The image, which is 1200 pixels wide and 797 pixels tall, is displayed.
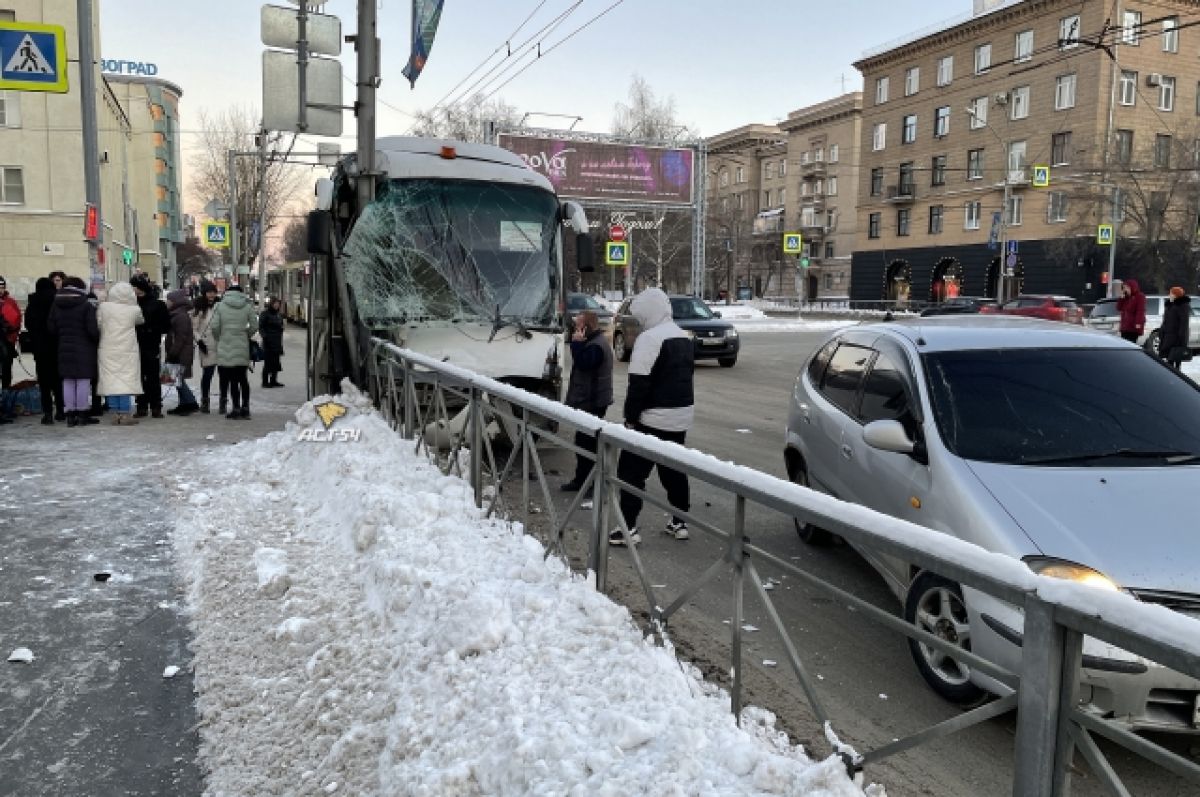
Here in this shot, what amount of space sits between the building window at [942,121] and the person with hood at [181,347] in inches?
2018

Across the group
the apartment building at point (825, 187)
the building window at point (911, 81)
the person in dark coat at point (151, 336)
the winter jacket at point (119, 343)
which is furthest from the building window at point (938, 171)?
the winter jacket at point (119, 343)

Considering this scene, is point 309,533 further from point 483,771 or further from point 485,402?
point 483,771

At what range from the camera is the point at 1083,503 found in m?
3.61

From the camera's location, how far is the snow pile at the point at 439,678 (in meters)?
2.80

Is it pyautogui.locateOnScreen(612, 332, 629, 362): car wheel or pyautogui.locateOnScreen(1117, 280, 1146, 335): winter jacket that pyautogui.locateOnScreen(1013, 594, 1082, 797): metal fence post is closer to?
pyautogui.locateOnScreen(1117, 280, 1146, 335): winter jacket

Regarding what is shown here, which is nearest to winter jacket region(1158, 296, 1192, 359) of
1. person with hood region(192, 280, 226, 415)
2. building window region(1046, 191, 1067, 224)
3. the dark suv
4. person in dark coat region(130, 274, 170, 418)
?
the dark suv

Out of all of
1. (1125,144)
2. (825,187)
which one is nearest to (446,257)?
(1125,144)

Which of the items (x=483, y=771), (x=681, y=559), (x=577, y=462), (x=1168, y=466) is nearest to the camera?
(x=483, y=771)

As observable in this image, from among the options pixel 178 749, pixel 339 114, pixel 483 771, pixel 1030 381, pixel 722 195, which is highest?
pixel 722 195

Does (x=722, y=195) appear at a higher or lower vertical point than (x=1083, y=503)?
higher

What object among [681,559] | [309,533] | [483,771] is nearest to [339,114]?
[309,533]

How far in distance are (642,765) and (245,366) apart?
31.7 feet

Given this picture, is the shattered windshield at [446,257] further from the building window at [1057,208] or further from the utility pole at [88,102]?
the building window at [1057,208]

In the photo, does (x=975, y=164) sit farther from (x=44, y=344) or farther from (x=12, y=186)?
(x=44, y=344)
